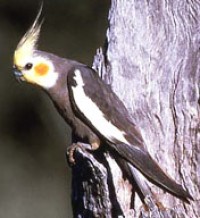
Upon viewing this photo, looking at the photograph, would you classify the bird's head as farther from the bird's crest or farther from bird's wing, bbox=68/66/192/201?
bird's wing, bbox=68/66/192/201

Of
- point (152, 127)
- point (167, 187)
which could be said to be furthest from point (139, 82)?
point (167, 187)

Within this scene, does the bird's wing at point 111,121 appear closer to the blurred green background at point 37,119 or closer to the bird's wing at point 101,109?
the bird's wing at point 101,109


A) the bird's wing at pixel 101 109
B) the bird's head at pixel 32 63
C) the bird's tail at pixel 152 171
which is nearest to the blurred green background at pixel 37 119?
the bird's head at pixel 32 63

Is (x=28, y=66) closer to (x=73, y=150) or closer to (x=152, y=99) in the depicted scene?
(x=73, y=150)

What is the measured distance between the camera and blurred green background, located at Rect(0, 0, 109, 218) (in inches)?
340

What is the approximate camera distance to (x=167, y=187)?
5090mm

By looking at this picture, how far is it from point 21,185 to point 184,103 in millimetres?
3758

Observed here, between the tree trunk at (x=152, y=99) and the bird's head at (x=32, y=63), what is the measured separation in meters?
0.27

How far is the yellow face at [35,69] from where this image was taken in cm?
560

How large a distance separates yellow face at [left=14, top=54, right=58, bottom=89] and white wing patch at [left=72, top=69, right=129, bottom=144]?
23cm

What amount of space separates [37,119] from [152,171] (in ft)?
12.3

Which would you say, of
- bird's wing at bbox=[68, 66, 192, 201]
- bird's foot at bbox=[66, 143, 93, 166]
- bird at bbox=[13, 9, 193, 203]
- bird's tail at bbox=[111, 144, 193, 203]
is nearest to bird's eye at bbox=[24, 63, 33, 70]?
bird at bbox=[13, 9, 193, 203]

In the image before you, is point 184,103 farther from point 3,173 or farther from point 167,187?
point 3,173

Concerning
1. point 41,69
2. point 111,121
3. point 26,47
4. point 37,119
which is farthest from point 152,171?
point 37,119
